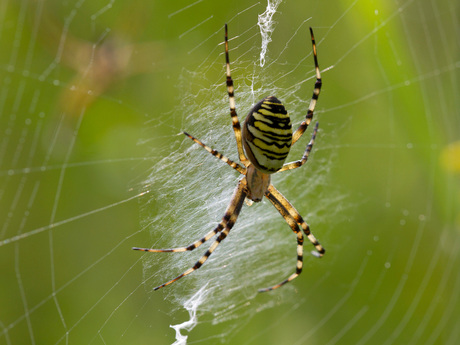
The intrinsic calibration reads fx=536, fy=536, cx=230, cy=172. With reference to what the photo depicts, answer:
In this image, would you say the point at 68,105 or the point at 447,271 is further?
the point at 447,271

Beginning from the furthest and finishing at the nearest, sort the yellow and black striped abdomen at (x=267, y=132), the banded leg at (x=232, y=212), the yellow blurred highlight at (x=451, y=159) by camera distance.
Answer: the yellow blurred highlight at (x=451, y=159) → the banded leg at (x=232, y=212) → the yellow and black striped abdomen at (x=267, y=132)

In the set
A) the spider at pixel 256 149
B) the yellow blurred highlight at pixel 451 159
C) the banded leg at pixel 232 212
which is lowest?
the yellow blurred highlight at pixel 451 159

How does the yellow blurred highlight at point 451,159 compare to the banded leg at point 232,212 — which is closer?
the banded leg at point 232,212

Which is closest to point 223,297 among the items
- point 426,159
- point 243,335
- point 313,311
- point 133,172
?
point 243,335

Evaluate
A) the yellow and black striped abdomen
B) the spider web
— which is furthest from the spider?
the spider web

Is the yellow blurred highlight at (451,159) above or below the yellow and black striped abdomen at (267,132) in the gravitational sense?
below

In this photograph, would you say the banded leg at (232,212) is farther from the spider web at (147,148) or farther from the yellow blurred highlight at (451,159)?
the yellow blurred highlight at (451,159)

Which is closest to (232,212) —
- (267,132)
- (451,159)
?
(267,132)

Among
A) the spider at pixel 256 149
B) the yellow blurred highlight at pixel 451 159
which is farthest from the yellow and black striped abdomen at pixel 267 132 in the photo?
the yellow blurred highlight at pixel 451 159

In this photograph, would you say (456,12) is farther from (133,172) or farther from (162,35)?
(133,172)
